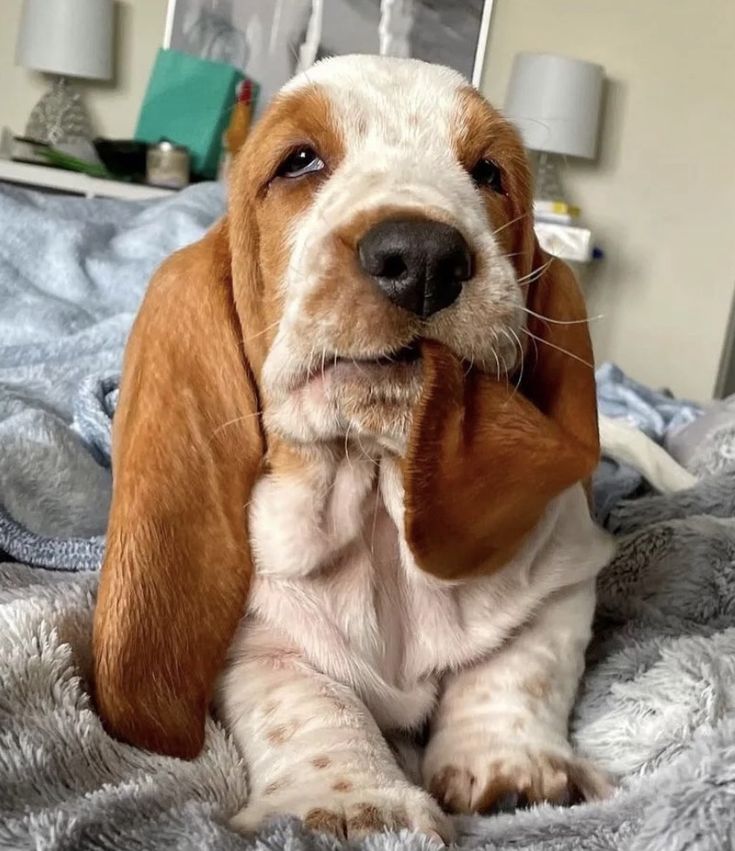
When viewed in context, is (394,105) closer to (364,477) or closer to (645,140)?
(364,477)

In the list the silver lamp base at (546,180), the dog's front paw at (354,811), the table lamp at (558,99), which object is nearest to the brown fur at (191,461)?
the dog's front paw at (354,811)

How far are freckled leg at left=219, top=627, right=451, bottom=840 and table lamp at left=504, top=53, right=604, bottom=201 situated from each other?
135 inches

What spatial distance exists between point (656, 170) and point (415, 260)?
411 cm

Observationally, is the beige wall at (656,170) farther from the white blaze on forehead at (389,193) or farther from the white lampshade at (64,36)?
the white blaze on forehead at (389,193)

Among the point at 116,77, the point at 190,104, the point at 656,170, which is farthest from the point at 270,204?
the point at 656,170

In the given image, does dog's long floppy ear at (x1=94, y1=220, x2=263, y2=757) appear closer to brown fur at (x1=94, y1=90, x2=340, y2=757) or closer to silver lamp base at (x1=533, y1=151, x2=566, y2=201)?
brown fur at (x1=94, y1=90, x2=340, y2=757)

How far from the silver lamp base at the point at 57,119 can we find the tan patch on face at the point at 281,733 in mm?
3644

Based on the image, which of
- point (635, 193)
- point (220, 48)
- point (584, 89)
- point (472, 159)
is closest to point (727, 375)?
point (635, 193)

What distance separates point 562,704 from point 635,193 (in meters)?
3.97

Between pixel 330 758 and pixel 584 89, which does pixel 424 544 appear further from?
pixel 584 89

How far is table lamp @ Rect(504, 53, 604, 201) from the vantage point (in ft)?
13.9

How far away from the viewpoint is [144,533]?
1.05 m

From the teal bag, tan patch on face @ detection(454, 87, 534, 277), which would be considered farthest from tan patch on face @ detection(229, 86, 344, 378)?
the teal bag

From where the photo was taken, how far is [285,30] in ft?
14.3
